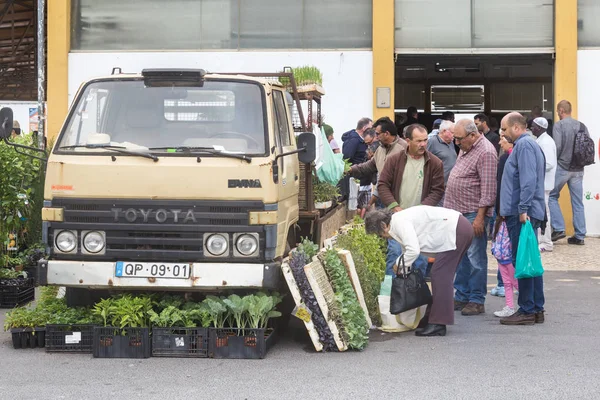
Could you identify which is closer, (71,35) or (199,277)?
(199,277)

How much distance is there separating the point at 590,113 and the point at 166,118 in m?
11.2

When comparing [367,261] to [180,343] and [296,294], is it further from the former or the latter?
[180,343]

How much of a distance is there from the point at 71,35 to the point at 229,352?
39.7 ft

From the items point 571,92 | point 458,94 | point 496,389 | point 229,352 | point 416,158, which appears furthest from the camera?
point 458,94

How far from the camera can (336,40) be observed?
61.1ft

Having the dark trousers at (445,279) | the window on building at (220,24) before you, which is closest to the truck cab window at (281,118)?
the dark trousers at (445,279)

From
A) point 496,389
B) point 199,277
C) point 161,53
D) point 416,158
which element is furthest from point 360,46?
point 496,389

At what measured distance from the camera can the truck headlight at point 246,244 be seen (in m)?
8.25

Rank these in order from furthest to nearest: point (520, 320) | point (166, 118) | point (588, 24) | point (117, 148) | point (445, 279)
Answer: point (588, 24)
point (520, 320)
point (445, 279)
point (166, 118)
point (117, 148)

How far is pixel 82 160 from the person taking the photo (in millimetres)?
8367

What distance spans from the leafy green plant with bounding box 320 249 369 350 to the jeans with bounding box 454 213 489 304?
1935 millimetres

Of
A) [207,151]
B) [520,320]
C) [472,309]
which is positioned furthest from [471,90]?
[207,151]

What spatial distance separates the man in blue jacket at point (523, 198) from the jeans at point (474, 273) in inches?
21.1

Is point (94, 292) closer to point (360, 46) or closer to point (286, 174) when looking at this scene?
point (286, 174)
